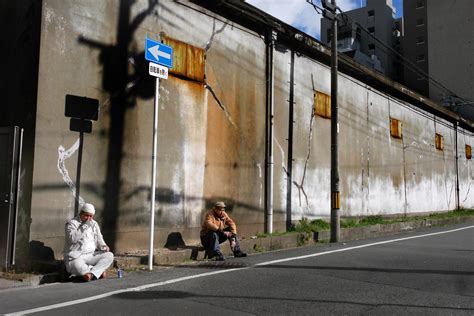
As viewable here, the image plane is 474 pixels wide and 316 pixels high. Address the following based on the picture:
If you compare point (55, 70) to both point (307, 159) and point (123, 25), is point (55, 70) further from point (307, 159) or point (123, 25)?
point (307, 159)

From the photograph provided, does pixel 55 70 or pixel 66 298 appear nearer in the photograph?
pixel 66 298

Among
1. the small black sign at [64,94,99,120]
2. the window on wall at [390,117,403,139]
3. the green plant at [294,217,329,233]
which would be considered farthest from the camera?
the window on wall at [390,117,403,139]

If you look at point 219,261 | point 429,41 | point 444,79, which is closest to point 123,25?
point 219,261

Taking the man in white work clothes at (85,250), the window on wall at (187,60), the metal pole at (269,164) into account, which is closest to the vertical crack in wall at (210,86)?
the window on wall at (187,60)

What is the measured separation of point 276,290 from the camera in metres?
6.71

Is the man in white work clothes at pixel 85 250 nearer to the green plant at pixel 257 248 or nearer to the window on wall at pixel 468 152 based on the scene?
the green plant at pixel 257 248

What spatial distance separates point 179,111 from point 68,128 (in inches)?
107

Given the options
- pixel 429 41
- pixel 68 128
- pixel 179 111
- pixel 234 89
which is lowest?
pixel 68 128

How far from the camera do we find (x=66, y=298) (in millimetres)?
6230

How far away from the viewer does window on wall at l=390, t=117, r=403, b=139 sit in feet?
69.7

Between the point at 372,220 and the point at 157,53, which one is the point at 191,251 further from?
the point at 372,220

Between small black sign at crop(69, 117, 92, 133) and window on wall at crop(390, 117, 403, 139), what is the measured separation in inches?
604

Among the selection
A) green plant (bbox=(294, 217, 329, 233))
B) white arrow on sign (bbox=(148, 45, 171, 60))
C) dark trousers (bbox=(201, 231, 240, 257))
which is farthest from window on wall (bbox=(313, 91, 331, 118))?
white arrow on sign (bbox=(148, 45, 171, 60))

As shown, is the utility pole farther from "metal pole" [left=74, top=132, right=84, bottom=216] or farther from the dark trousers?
"metal pole" [left=74, top=132, right=84, bottom=216]
